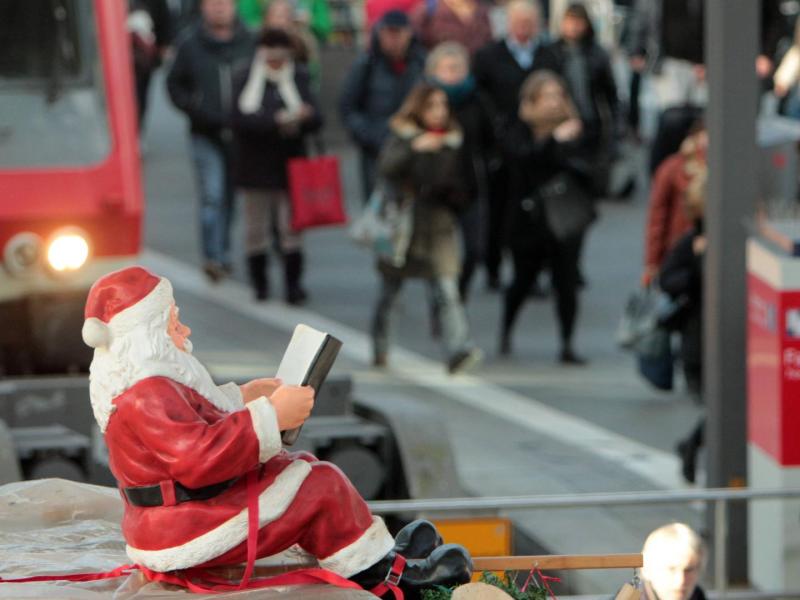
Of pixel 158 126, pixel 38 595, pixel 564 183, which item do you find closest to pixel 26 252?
pixel 564 183

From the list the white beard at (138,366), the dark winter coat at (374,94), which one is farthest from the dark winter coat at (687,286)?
the white beard at (138,366)

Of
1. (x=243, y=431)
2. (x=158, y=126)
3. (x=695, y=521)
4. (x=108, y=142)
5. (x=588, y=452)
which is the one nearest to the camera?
(x=243, y=431)

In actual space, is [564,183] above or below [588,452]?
above

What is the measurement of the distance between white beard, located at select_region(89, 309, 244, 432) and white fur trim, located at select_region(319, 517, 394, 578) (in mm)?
424

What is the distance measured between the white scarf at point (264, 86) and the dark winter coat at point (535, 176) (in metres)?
1.92

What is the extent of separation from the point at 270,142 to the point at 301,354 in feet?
29.8

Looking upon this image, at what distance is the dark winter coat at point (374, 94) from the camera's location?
1319 centimetres

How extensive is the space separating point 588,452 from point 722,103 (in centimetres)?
292

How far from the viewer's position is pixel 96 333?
14.0 feet

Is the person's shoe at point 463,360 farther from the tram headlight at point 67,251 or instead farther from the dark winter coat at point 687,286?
the tram headlight at point 67,251

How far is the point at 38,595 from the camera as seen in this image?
420 cm

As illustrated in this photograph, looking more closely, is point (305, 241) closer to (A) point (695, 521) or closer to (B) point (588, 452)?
(B) point (588, 452)

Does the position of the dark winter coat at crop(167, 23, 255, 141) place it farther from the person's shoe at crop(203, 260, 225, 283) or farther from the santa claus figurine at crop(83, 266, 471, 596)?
the santa claus figurine at crop(83, 266, 471, 596)

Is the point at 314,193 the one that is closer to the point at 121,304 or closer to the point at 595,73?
the point at 595,73
